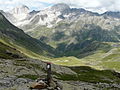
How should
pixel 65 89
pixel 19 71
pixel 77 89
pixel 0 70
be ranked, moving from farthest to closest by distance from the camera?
pixel 19 71 < pixel 0 70 < pixel 77 89 < pixel 65 89

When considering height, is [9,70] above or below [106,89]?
above

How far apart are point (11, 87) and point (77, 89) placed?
16.4 meters

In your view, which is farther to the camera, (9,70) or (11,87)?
(9,70)

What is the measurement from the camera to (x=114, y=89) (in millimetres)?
68250

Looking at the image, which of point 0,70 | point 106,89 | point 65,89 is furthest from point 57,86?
point 0,70

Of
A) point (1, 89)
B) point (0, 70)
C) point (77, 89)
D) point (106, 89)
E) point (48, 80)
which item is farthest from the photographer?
point (0, 70)

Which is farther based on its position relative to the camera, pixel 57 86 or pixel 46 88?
pixel 57 86

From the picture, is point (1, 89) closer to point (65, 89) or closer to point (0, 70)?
point (65, 89)

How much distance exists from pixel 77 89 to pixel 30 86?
13588 mm

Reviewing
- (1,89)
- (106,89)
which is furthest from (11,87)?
(106,89)

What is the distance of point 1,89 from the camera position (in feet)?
146

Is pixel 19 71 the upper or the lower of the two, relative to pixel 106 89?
upper

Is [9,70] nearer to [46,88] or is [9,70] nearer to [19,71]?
[19,71]

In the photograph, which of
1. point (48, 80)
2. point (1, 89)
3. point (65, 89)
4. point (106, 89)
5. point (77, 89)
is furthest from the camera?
point (106, 89)
